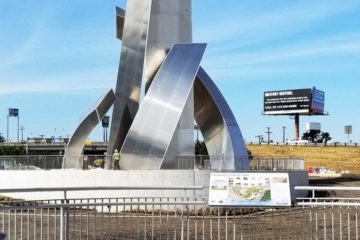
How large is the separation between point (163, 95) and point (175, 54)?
2049mm

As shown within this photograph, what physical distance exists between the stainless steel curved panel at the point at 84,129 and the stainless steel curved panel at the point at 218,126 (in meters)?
4.22

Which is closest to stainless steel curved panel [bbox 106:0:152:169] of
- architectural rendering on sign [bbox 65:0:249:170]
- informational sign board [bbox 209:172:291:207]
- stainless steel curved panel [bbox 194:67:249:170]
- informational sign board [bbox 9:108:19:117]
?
architectural rendering on sign [bbox 65:0:249:170]

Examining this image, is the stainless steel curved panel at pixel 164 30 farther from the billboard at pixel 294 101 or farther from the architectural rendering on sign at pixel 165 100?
the billboard at pixel 294 101

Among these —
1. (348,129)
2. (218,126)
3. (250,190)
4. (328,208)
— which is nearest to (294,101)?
(348,129)

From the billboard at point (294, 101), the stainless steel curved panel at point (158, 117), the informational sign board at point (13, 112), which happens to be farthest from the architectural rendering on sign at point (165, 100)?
the informational sign board at point (13, 112)

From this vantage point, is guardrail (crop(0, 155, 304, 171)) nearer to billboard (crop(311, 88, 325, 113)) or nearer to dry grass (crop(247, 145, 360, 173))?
dry grass (crop(247, 145, 360, 173))

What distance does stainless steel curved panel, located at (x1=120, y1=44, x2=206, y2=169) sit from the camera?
26125mm

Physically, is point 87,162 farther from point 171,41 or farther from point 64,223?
point 64,223

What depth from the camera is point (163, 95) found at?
87.2ft

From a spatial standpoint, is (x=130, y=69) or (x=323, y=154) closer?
(x=130, y=69)

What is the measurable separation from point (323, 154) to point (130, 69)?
79057mm

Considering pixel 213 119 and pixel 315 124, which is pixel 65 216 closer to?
Result: pixel 213 119

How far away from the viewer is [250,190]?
10.8 m

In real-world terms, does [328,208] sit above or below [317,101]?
below
